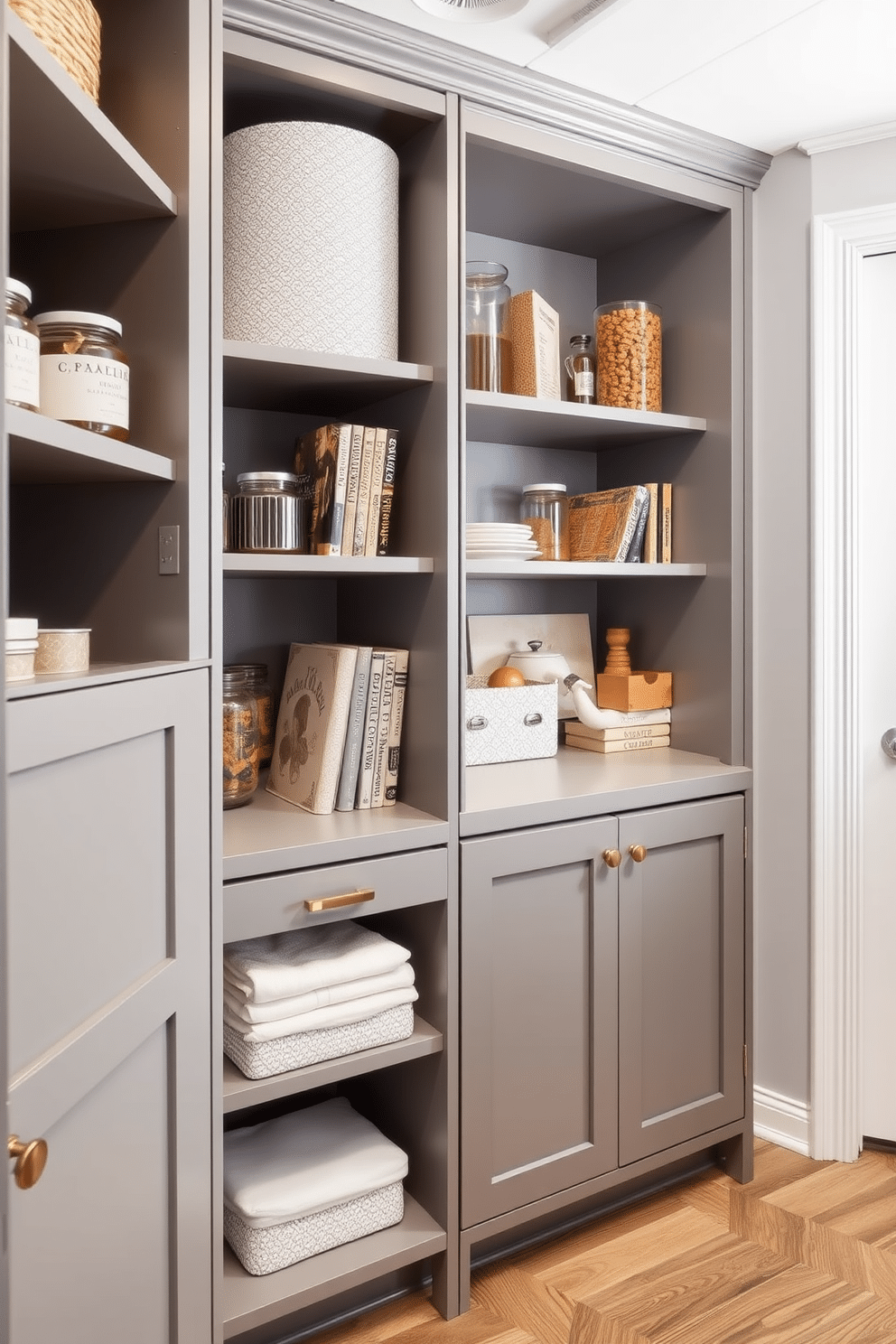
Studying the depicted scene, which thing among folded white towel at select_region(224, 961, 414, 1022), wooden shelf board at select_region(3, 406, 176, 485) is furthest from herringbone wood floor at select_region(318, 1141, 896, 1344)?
wooden shelf board at select_region(3, 406, 176, 485)

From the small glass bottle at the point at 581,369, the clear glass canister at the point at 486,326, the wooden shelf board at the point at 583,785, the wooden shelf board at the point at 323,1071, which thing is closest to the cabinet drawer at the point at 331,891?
the wooden shelf board at the point at 583,785

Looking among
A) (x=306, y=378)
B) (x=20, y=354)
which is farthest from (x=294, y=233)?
(x=20, y=354)

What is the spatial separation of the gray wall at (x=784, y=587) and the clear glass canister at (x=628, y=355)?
11.0 inches

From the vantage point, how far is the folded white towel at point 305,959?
1.59m

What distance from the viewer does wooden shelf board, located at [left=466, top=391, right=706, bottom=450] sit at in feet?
6.26

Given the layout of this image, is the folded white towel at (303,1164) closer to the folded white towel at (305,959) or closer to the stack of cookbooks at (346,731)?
the folded white towel at (305,959)

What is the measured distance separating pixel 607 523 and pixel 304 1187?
1.48 metres

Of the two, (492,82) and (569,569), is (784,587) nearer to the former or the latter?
(569,569)

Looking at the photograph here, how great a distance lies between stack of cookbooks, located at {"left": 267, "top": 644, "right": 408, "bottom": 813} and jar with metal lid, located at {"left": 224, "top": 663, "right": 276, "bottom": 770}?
0.10 m

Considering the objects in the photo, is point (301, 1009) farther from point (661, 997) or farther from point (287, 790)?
point (661, 997)

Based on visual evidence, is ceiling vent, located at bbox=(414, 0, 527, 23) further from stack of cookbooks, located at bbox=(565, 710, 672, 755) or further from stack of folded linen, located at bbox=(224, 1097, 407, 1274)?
stack of folded linen, located at bbox=(224, 1097, 407, 1274)

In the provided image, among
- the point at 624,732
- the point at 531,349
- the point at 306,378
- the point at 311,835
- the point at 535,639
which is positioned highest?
the point at 531,349

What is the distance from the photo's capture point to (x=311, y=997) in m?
1.63

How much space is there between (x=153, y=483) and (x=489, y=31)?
0.97 metres
